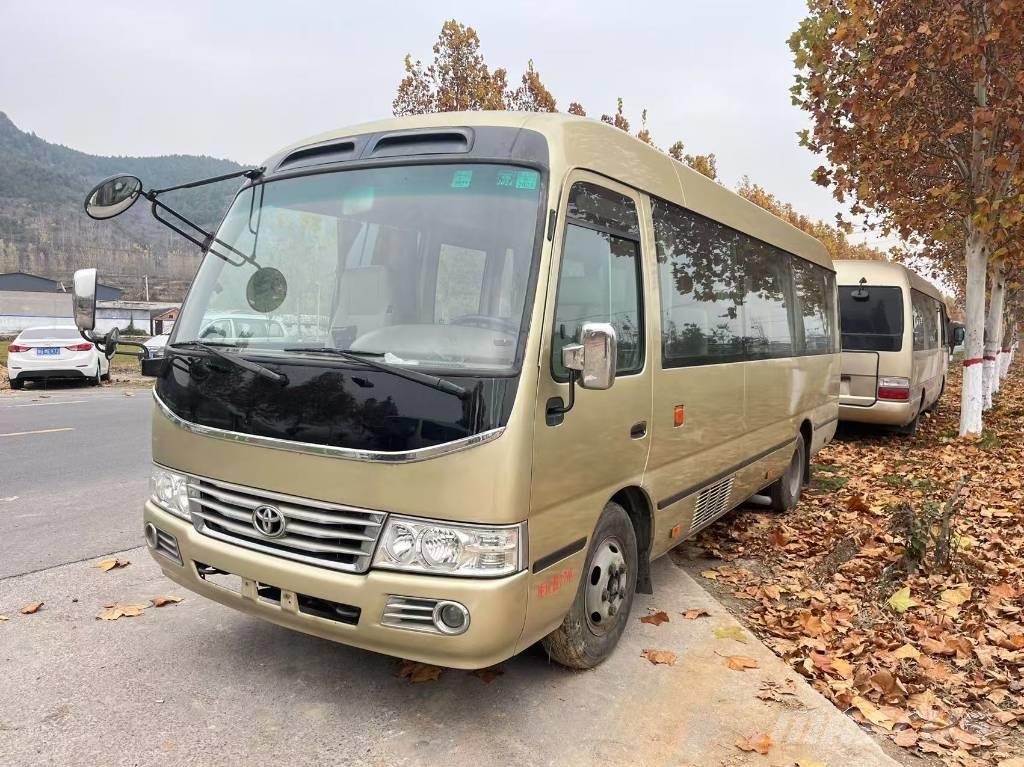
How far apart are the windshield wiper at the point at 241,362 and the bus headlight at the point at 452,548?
2.53 ft

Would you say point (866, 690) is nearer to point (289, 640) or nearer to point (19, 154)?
point (289, 640)

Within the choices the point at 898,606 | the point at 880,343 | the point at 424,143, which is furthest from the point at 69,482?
the point at 880,343

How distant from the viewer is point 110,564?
506 centimetres

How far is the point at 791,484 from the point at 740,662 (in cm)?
385

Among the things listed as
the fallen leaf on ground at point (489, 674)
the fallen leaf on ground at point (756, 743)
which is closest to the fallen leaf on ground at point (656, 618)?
the fallen leaf on ground at point (489, 674)

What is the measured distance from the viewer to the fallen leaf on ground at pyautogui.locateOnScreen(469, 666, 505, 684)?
12.3 ft

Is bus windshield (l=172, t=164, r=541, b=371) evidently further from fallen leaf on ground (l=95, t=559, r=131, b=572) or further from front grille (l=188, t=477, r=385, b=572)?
fallen leaf on ground (l=95, t=559, r=131, b=572)

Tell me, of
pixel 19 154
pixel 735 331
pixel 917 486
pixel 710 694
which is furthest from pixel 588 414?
pixel 19 154

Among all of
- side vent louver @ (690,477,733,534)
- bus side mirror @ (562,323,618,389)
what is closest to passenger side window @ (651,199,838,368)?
side vent louver @ (690,477,733,534)

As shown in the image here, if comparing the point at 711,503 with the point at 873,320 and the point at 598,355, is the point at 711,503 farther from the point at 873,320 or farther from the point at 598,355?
the point at 873,320

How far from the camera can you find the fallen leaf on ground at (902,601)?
15.8ft

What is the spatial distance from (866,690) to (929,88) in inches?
429

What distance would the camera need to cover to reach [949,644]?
4332 mm

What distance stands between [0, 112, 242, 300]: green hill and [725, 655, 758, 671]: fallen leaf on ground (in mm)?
70244
